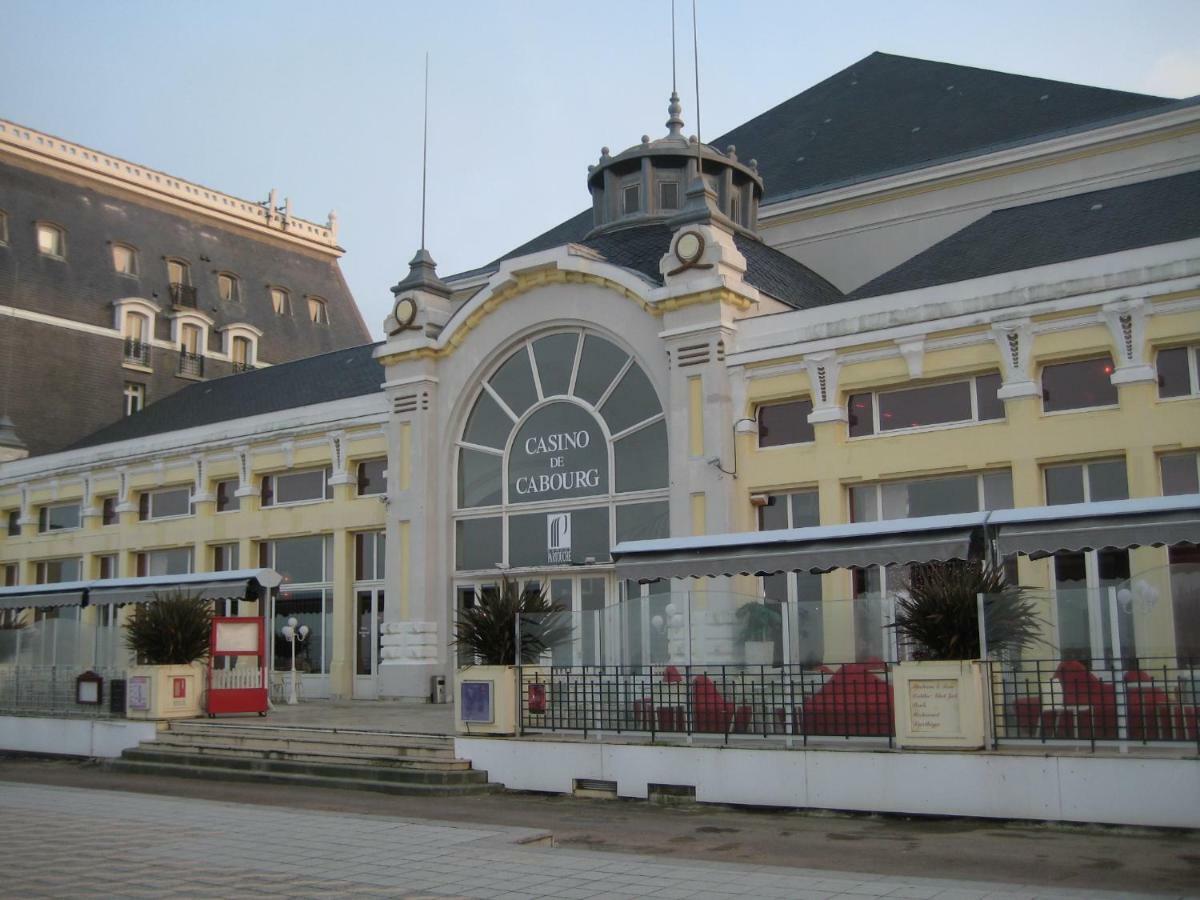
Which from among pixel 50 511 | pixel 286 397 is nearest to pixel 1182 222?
pixel 286 397

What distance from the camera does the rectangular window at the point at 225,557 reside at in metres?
33.4

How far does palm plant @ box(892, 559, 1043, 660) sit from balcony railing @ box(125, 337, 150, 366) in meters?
36.5

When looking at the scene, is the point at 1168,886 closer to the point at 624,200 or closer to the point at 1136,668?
the point at 1136,668

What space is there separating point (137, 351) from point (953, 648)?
37.5 metres

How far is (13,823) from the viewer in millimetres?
13875

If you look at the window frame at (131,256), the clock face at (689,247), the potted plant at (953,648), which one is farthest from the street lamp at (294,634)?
the window frame at (131,256)

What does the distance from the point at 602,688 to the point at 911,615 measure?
4491mm

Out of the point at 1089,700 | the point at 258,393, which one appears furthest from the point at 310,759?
the point at 258,393

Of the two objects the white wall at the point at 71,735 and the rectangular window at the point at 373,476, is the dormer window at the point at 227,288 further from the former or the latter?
the white wall at the point at 71,735

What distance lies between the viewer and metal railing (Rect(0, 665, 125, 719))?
24766 mm

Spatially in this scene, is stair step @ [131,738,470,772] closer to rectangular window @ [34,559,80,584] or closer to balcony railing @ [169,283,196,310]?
rectangular window @ [34,559,80,584]

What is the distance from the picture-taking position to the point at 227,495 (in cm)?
3378

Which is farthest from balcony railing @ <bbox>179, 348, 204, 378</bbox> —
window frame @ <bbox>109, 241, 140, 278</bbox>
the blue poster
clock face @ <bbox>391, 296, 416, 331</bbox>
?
the blue poster

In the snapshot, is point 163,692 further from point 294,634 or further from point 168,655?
point 294,634
